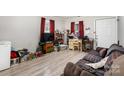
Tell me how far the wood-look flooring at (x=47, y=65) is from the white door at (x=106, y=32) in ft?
0.95

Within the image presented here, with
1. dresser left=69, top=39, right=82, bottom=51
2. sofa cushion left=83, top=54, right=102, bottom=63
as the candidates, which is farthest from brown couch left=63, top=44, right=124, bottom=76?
dresser left=69, top=39, right=82, bottom=51

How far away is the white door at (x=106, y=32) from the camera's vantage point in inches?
55.9

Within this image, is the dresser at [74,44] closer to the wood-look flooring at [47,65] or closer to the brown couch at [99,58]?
the wood-look flooring at [47,65]

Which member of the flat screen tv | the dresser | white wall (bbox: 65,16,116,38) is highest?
white wall (bbox: 65,16,116,38)

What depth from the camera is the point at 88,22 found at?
55.9 inches

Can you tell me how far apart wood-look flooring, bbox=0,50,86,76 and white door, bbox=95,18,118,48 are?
29 cm

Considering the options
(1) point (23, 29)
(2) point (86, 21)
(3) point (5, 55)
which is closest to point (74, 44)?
(2) point (86, 21)


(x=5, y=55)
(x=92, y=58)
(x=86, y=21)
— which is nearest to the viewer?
(x=86, y=21)

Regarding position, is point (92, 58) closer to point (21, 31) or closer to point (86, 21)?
point (86, 21)

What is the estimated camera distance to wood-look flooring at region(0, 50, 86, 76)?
137cm

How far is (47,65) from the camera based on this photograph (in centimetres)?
150

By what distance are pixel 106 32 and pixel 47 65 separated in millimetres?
855

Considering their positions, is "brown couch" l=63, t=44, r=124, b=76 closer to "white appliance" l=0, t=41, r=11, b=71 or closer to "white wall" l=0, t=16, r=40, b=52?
"white wall" l=0, t=16, r=40, b=52
